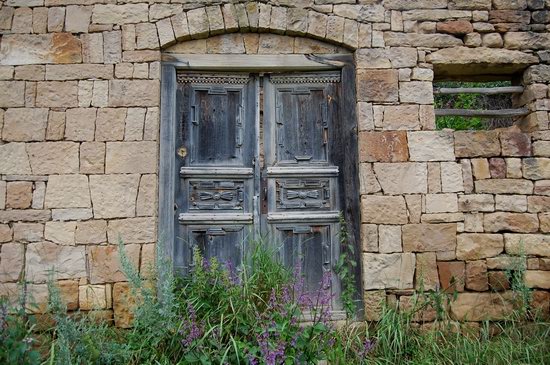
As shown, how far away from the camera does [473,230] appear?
3.75m

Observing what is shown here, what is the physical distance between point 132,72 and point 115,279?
5.65 feet

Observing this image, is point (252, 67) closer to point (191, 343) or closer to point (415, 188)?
point (415, 188)

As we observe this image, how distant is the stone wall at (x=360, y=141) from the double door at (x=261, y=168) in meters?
0.27

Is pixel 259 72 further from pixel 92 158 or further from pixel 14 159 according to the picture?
pixel 14 159

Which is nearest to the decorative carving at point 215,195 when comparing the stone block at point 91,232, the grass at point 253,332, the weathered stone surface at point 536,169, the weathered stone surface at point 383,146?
the grass at point 253,332

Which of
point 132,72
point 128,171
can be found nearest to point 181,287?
point 128,171

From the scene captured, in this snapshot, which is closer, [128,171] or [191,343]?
[191,343]

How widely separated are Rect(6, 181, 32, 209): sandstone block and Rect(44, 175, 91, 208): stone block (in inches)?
5.8

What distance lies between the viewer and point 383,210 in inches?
146

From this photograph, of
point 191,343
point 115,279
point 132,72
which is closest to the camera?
point 191,343

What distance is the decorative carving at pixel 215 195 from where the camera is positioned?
3.84 metres

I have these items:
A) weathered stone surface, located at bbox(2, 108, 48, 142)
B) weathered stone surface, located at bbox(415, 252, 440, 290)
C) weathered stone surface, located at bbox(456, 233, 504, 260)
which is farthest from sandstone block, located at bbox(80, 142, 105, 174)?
weathered stone surface, located at bbox(456, 233, 504, 260)

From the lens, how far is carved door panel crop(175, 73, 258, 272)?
3803 mm

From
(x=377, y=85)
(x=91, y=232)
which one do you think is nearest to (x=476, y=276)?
(x=377, y=85)
